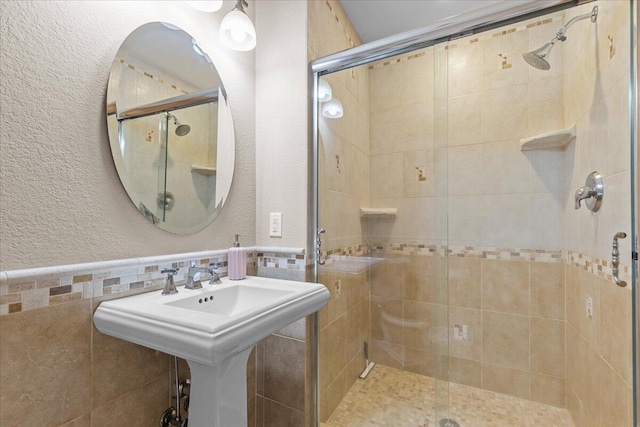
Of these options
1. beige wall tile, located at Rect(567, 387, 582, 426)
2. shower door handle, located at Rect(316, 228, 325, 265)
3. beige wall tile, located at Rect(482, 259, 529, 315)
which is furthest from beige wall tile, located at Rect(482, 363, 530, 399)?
shower door handle, located at Rect(316, 228, 325, 265)

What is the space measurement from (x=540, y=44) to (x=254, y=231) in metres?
1.92

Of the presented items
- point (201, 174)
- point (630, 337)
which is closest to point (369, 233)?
point (201, 174)

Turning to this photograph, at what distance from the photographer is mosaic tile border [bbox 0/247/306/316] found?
2.30ft

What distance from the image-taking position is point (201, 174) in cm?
122

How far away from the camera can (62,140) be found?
791mm

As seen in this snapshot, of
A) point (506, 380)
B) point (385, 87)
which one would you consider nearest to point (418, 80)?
point (385, 87)

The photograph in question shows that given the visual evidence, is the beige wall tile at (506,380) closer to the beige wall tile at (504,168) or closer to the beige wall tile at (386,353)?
the beige wall tile at (386,353)

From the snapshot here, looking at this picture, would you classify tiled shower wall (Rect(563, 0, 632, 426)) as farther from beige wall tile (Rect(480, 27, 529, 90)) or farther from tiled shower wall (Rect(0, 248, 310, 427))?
tiled shower wall (Rect(0, 248, 310, 427))

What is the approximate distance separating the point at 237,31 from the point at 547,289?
7.12ft

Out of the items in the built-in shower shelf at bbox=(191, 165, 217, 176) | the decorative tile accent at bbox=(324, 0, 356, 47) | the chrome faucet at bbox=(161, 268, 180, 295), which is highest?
the decorative tile accent at bbox=(324, 0, 356, 47)

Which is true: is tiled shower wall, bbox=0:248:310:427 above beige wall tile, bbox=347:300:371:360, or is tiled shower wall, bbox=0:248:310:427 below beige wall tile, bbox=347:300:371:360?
above

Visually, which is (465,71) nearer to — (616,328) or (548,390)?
(616,328)

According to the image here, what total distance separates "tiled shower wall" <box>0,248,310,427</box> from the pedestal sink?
6 centimetres

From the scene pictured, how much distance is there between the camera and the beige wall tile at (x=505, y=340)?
1.77 m
